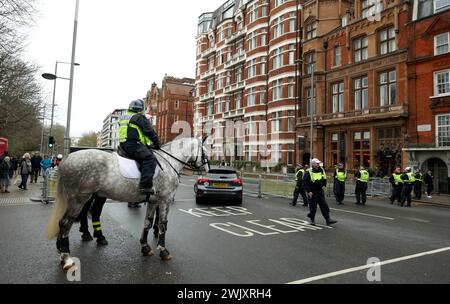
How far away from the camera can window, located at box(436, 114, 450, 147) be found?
21.9 metres

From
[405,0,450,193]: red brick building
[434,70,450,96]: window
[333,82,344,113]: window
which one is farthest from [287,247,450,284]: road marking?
[333,82,344,113]: window

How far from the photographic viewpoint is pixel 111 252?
19.8 ft

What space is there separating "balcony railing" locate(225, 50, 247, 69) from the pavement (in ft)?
118

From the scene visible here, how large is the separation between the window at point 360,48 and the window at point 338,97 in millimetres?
2689

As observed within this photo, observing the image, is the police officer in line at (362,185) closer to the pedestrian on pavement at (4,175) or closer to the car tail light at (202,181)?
the car tail light at (202,181)

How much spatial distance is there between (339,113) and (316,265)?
25686 millimetres

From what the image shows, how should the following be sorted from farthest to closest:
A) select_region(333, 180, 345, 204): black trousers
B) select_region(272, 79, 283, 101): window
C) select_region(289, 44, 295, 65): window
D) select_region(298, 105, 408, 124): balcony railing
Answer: select_region(272, 79, 283, 101): window
select_region(289, 44, 295, 65): window
select_region(298, 105, 408, 124): balcony railing
select_region(333, 180, 345, 204): black trousers

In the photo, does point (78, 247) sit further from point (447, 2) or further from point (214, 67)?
point (214, 67)

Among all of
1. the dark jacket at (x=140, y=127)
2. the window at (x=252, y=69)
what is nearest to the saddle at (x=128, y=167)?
the dark jacket at (x=140, y=127)

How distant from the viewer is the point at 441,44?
22547 millimetres

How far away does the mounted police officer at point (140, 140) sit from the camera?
568cm

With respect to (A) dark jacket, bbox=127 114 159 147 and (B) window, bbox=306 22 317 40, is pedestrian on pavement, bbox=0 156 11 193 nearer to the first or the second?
(A) dark jacket, bbox=127 114 159 147

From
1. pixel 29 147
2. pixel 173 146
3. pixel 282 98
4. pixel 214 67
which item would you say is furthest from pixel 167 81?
pixel 173 146

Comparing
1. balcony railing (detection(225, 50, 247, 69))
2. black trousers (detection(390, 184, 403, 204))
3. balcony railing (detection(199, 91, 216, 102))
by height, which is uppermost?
balcony railing (detection(225, 50, 247, 69))
